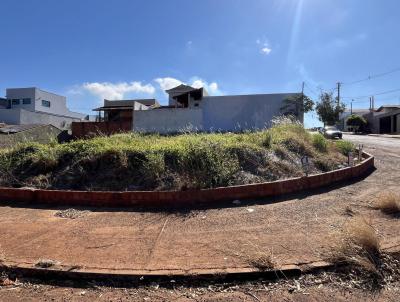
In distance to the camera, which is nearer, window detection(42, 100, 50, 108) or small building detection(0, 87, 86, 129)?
small building detection(0, 87, 86, 129)

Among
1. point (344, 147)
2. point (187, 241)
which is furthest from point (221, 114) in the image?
point (187, 241)

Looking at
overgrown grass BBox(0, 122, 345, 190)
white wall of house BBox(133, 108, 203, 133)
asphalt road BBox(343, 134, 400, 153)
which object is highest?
white wall of house BBox(133, 108, 203, 133)

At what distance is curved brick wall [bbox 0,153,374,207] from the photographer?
20.9 feet

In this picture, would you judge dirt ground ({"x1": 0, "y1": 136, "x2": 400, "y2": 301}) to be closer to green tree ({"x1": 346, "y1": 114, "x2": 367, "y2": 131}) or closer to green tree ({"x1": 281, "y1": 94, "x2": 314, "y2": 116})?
green tree ({"x1": 281, "y1": 94, "x2": 314, "y2": 116})

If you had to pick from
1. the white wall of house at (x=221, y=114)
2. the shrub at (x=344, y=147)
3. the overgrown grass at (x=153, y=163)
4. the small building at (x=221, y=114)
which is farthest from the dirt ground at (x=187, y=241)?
the white wall of house at (x=221, y=114)

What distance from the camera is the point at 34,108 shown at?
60.8 metres

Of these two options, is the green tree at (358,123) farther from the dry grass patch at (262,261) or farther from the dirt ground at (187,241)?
the dry grass patch at (262,261)

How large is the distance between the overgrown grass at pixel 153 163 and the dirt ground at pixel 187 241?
3.55 feet

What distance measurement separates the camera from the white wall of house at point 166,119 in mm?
26359

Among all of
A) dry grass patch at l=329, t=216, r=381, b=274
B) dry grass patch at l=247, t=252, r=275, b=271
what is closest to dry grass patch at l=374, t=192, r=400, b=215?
dry grass patch at l=329, t=216, r=381, b=274

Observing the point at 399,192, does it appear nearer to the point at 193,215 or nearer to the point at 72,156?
the point at 193,215

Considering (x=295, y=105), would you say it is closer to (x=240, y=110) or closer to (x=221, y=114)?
(x=240, y=110)

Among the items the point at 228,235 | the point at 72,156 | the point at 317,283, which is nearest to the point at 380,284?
the point at 317,283

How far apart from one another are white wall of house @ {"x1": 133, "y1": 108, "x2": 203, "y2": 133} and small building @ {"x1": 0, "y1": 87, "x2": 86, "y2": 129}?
25.6 metres
